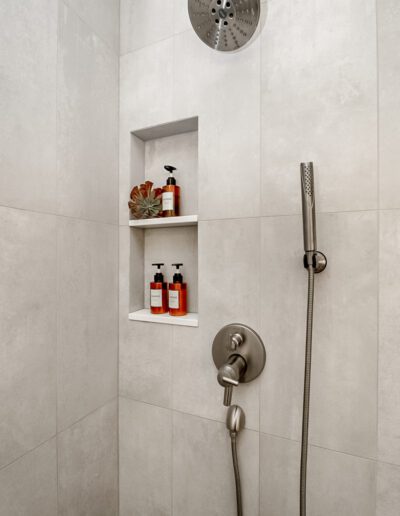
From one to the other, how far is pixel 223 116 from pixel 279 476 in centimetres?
106

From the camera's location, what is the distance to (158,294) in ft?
3.47

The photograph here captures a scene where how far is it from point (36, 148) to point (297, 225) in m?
0.73

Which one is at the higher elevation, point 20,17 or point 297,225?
point 20,17

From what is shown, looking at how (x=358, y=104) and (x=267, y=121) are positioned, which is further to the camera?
(x=267, y=121)

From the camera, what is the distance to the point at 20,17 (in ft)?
2.45

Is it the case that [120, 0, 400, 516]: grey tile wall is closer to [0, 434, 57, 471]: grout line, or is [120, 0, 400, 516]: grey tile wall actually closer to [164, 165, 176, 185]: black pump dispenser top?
[164, 165, 176, 185]: black pump dispenser top

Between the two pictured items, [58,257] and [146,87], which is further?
[146,87]

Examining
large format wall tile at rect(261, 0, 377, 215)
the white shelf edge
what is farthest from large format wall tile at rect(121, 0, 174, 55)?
the white shelf edge

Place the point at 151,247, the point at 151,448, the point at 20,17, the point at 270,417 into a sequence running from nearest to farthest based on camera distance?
the point at 20,17 → the point at 270,417 → the point at 151,448 → the point at 151,247

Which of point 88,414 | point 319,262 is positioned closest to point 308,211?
point 319,262

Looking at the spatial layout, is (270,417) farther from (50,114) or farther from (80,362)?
(50,114)

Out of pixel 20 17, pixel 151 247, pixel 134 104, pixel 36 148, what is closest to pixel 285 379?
pixel 151 247

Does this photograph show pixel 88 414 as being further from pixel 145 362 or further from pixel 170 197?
pixel 170 197

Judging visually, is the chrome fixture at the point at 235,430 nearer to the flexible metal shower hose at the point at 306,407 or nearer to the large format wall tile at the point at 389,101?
the flexible metal shower hose at the point at 306,407
